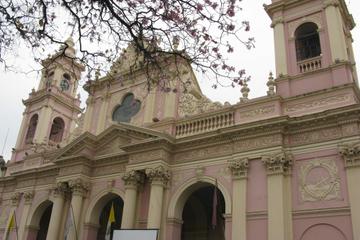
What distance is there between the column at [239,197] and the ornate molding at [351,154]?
313 centimetres

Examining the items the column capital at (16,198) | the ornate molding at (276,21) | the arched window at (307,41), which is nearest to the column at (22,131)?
the column capital at (16,198)

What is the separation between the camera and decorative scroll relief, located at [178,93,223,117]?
16.5m

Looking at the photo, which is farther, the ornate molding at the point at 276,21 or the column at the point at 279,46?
the ornate molding at the point at 276,21

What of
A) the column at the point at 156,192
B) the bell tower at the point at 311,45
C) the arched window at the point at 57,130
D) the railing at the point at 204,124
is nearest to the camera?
the bell tower at the point at 311,45

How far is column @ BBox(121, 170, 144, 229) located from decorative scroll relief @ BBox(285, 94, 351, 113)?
6274 millimetres

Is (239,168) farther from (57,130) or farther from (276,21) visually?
(57,130)

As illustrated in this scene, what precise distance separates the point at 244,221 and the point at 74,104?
16368mm

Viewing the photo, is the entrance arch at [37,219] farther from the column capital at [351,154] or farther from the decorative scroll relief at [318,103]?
the column capital at [351,154]

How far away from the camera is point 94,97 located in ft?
68.6

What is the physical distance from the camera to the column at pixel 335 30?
1403cm

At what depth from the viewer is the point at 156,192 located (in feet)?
48.2

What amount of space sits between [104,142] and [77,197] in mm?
2716

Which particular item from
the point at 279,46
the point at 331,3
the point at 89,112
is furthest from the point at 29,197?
the point at 331,3

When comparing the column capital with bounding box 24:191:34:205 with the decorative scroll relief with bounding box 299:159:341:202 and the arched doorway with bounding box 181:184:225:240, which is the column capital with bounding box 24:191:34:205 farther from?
the decorative scroll relief with bounding box 299:159:341:202
